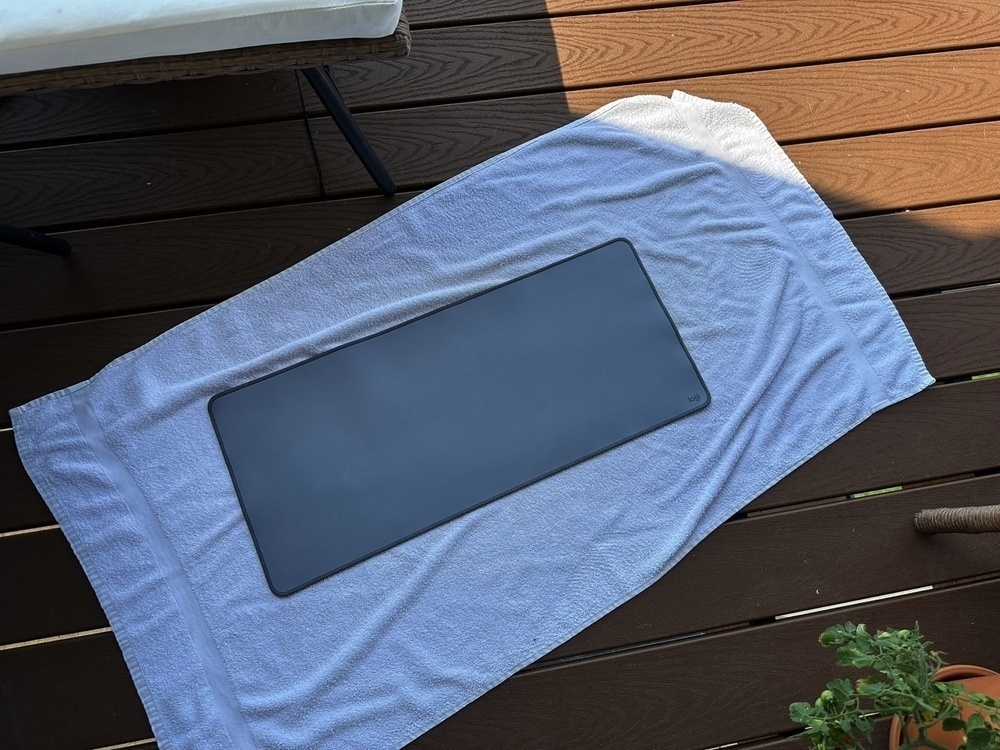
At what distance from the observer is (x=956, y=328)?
1.50m

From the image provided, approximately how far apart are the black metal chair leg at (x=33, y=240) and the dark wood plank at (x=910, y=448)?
1.16 meters

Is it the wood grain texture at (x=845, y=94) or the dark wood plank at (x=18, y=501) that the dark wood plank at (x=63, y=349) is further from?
the wood grain texture at (x=845, y=94)

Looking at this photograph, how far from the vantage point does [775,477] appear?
1389 mm

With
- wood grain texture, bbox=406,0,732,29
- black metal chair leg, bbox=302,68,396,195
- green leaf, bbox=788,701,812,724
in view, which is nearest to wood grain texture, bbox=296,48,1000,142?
wood grain texture, bbox=406,0,732,29

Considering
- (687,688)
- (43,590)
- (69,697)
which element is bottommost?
(687,688)

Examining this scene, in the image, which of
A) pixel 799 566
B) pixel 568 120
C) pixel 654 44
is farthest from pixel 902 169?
pixel 799 566

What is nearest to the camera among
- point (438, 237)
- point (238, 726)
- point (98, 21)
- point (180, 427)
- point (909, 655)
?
point (909, 655)

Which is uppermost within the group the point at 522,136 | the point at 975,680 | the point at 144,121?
the point at 144,121

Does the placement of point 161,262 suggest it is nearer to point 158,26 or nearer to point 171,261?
point 171,261

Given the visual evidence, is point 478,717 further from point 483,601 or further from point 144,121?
point 144,121

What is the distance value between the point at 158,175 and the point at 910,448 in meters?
1.32

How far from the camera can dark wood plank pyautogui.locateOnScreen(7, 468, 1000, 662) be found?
4.14 ft

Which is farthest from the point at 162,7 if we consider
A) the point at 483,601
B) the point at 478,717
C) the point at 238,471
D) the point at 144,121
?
the point at 478,717

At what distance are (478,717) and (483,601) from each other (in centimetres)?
16
